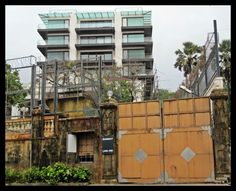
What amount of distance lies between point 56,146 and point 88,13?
4608 cm

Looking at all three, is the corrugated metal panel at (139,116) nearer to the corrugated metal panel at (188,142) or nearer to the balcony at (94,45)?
the corrugated metal panel at (188,142)

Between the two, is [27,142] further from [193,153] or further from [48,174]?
[193,153]

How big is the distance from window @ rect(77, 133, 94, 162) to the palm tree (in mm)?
23930

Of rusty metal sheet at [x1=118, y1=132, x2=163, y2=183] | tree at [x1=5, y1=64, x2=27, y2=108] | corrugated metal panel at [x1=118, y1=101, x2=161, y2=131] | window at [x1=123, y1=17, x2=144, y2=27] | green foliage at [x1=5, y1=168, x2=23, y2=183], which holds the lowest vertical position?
green foliage at [x1=5, y1=168, x2=23, y2=183]

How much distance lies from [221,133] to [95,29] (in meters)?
→ 46.5

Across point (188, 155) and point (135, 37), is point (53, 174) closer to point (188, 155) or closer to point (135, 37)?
point (188, 155)

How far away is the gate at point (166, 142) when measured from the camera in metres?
13.9

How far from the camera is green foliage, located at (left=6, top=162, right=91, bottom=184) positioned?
47.6ft

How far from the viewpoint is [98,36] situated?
190ft

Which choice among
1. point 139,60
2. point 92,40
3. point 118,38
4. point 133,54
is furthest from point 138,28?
point 92,40

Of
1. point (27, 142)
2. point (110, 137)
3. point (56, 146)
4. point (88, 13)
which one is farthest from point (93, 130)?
point (88, 13)

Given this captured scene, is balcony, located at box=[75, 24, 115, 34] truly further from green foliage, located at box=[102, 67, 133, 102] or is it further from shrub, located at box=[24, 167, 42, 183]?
shrub, located at box=[24, 167, 42, 183]

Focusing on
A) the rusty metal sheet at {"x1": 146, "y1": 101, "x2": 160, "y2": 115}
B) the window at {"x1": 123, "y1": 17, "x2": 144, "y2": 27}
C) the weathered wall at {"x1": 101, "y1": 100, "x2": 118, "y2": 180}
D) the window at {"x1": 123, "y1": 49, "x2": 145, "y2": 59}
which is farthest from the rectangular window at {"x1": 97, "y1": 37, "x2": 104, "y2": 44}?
the rusty metal sheet at {"x1": 146, "y1": 101, "x2": 160, "y2": 115}

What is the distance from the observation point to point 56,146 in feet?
52.2
